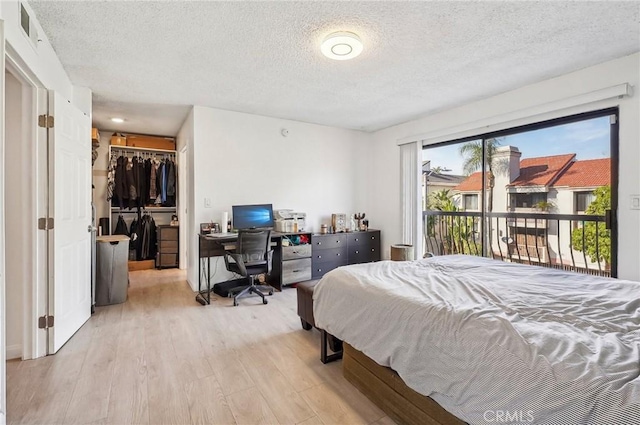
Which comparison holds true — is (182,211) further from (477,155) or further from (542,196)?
(542,196)

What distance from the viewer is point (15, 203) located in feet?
7.13

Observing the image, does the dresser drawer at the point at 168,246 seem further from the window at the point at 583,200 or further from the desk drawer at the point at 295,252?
the window at the point at 583,200

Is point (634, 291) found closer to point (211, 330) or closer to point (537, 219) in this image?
point (537, 219)

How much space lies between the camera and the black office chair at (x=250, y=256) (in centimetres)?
338

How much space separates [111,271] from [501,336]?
372 centimetres

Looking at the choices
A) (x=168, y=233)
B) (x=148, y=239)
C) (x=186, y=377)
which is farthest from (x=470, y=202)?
(x=148, y=239)

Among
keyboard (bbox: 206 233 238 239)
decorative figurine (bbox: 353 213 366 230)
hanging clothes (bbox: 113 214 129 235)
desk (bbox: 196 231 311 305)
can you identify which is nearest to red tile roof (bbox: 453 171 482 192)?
decorative figurine (bbox: 353 213 366 230)

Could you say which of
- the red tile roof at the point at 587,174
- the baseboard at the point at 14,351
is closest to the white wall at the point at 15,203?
the baseboard at the point at 14,351

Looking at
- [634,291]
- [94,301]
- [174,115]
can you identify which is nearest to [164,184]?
[174,115]

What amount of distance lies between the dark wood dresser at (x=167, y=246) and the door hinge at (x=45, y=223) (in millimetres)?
2977

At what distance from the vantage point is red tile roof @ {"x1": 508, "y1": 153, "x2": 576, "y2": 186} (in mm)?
3094

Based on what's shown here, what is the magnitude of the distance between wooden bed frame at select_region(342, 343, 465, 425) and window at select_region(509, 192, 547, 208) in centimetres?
269

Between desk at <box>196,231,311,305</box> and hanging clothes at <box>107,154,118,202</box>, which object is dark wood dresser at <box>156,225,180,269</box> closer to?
hanging clothes at <box>107,154,118,202</box>

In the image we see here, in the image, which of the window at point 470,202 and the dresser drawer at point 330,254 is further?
the dresser drawer at point 330,254
